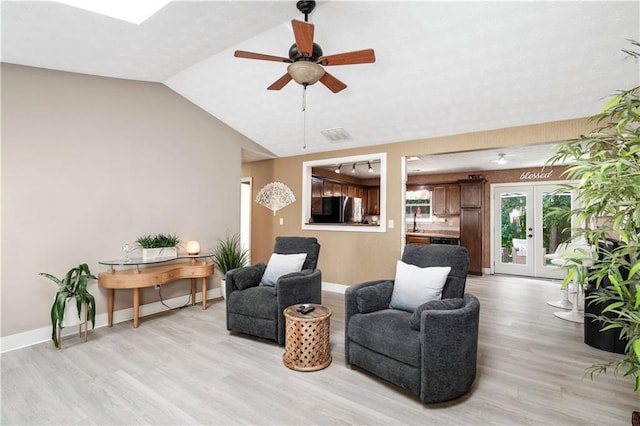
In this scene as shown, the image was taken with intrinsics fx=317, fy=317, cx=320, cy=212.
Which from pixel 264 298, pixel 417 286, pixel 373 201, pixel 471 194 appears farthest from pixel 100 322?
pixel 471 194

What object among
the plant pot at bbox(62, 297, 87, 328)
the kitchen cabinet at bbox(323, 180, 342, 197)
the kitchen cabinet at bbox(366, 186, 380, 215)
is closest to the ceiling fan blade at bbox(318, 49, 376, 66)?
the plant pot at bbox(62, 297, 87, 328)

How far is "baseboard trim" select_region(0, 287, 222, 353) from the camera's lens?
295cm

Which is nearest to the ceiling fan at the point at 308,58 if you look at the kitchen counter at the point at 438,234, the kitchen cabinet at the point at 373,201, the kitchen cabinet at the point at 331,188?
the kitchen cabinet at the point at 331,188

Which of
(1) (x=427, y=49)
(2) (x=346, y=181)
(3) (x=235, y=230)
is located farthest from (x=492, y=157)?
(3) (x=235, y=230)

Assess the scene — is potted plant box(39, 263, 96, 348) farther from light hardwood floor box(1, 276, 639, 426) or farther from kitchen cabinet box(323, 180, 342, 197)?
kitchen cabinet box(323, 180, 342, 197)

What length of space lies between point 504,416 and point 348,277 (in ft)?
10.8

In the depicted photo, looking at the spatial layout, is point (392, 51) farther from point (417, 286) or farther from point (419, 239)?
point (419, 239)

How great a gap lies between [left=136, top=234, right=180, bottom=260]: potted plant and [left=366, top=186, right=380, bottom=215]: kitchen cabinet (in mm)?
5868

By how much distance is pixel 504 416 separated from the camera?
200cm

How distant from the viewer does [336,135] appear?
188 inches

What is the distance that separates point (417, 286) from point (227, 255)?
9.49 ft

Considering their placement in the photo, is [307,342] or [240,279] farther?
A: [240,279]

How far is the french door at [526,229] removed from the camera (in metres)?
6.67

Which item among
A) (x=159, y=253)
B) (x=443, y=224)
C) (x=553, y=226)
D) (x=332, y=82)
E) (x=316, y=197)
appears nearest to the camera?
(x=332, y=82)
